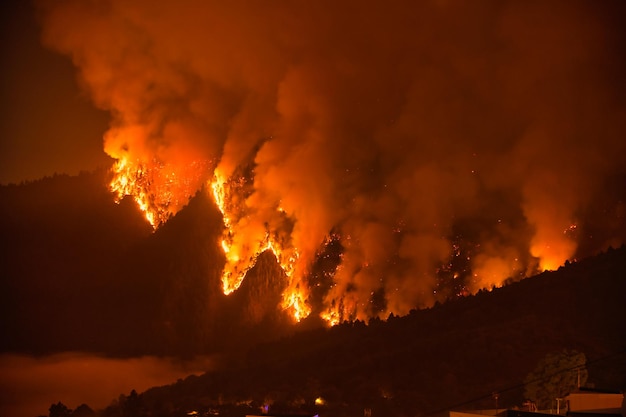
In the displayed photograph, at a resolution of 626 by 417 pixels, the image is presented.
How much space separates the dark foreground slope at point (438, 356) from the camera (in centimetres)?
6725

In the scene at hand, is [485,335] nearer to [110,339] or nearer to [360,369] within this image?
[360,369]

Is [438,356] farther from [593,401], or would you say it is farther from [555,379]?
[593,401]

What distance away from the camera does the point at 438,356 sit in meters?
78.8

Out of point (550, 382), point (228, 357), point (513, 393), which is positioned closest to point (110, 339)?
point (228, 357)

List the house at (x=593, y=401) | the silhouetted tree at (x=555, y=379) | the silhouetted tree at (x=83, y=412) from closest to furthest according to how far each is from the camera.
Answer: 1. the house at (x=593, y=401)
2. the silhouetted tree at (x=555, y=379)
3. the silhouetted tree at (x=83, y=412)

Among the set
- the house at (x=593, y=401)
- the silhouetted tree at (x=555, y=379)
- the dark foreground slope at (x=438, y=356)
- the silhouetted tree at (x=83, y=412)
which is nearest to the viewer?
the house at (x=593, y=401)

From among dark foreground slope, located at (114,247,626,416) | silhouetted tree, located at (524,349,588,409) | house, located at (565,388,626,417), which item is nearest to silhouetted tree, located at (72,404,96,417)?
dark foreground slope, located at (114,247,626,416)

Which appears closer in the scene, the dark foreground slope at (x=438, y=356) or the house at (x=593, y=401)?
the house at (x=593, y=401)

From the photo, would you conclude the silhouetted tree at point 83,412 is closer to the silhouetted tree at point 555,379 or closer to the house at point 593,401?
the silhouetted tree at point 555,379

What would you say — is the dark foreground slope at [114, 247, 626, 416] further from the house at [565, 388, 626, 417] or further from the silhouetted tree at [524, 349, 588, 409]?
the house at [565, 388, 626, 417]

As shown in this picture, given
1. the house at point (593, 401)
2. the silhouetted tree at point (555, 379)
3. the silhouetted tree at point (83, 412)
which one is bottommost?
the house at point (593, 401)

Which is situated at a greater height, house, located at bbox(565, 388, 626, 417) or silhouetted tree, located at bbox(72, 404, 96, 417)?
silhouetted tree, located at bbox(72, 404, 96, 417)

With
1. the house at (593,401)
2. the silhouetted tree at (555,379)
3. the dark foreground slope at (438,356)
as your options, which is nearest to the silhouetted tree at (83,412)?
the dark foreground slope at (438,356)

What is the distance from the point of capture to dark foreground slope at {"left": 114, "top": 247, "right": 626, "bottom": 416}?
67.2 m
